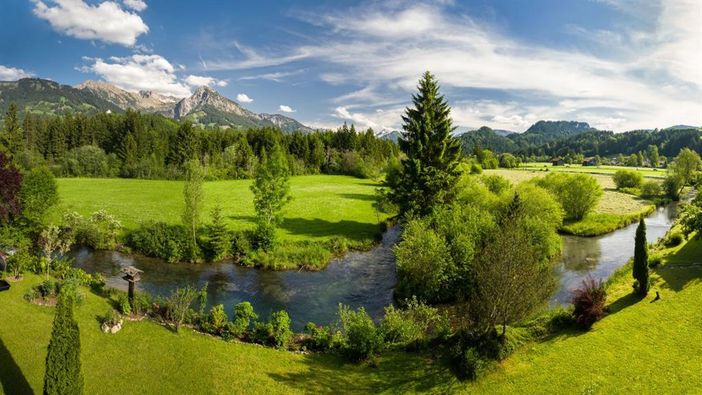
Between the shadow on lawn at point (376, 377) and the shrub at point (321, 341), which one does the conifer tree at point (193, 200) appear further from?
the shadow on lawn at point (376, 377)

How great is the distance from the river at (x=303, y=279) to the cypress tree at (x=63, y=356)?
1577cm

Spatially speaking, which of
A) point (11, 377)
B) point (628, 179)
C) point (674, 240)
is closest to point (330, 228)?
point (674, 240)

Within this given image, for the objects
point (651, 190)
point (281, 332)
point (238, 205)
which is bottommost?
point (281, 332)

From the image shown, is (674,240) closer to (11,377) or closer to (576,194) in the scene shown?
(576,194)

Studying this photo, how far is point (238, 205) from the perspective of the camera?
6825 cm

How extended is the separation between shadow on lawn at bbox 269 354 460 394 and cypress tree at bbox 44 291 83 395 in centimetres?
811

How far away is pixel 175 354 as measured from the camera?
65.2 ft

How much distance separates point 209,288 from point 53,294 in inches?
493

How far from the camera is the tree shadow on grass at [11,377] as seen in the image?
16156 mm

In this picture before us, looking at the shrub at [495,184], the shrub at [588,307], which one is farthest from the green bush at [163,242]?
the shrub at [495,184]

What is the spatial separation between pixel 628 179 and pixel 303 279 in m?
109

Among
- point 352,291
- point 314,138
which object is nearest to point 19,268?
point 352,291

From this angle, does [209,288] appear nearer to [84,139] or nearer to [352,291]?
[352,291]

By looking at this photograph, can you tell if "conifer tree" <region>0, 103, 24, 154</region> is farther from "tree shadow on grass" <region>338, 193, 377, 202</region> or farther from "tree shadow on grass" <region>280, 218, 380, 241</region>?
"tree shadow on grass" <region>280, 218, 380, 241</region>
